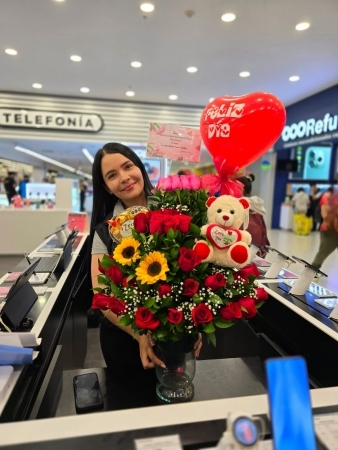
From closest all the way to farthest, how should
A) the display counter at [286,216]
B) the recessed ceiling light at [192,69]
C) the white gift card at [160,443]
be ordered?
the white gift card at [160,443] → the recessed ceiling light at [192,69] → the display counter at [286,216]

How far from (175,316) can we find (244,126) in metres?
1.20

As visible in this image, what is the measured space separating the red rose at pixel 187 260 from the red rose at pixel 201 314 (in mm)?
89

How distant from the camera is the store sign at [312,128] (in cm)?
651

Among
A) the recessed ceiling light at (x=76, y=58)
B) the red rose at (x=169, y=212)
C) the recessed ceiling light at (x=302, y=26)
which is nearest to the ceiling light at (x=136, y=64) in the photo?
the recessed ceiling light at (x=76, y=58)

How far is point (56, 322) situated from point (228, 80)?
6.15 meters

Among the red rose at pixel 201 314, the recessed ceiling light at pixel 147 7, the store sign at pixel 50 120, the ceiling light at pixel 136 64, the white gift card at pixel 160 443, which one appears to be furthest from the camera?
the store sign at pixel 50 120

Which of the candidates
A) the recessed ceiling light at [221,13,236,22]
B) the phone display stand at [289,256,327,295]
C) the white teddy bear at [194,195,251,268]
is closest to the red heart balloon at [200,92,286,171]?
the phone display stand at [289,256,327,295]

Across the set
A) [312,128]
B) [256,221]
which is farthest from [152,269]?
[312,128]

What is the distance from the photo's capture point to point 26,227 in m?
6.45

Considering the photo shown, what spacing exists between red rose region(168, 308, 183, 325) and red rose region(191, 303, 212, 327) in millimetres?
28

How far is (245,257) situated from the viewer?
0.79 metres

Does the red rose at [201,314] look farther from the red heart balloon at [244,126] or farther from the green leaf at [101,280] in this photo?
the red heart balloon at [244,126]

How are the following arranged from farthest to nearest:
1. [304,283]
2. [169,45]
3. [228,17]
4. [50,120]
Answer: [50,120]
[169,45]
[228,17]
[304,283]

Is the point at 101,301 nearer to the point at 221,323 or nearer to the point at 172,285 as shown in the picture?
the point at 172,285
